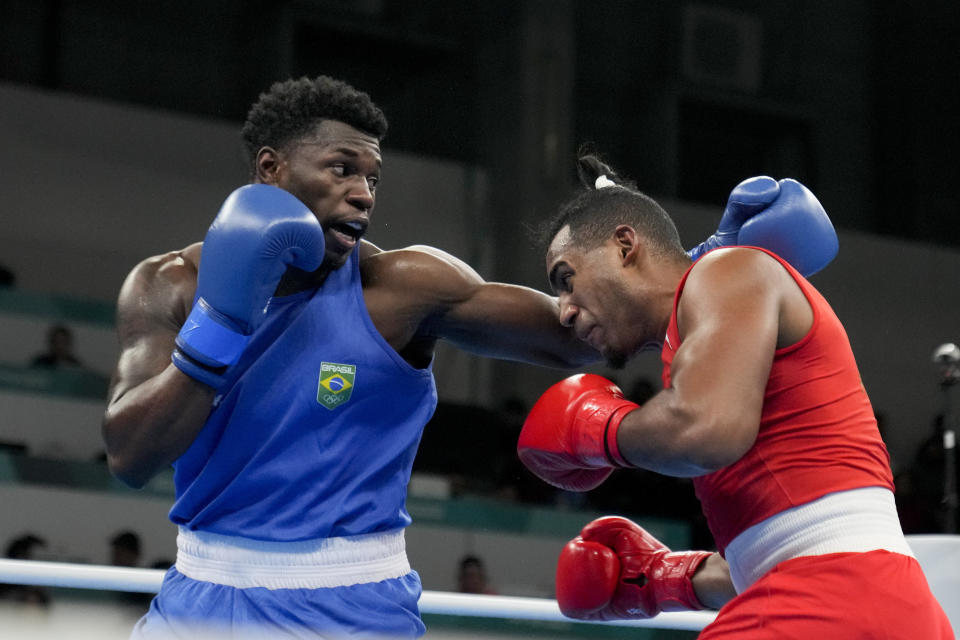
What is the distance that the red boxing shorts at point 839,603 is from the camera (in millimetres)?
1505

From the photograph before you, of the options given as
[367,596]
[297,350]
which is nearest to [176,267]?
[297,350]

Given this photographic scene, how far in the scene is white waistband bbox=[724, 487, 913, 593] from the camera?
157 cm

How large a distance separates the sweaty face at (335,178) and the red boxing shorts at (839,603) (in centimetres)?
92

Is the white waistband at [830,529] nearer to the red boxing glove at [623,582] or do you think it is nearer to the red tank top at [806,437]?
the red tank top at [806,437]

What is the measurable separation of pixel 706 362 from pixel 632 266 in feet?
1.18

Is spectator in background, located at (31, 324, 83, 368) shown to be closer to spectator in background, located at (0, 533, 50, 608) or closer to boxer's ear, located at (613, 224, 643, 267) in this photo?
spectator in background, located at (0, 533, 50, 608)

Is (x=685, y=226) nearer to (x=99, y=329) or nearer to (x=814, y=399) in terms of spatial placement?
(x=99, y=329)

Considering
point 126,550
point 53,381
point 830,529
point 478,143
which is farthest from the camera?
point 478,143

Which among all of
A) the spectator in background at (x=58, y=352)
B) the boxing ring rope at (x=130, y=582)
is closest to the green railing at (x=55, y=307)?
the spectator in background at (x=58, y=352)

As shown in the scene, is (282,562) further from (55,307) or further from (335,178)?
(55,307)

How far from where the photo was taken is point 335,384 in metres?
1.93

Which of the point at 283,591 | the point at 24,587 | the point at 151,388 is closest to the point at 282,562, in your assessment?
the point at 283,591

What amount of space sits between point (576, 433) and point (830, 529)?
38 cm

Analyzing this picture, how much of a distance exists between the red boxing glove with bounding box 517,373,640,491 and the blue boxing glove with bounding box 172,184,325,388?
1.53 ft
